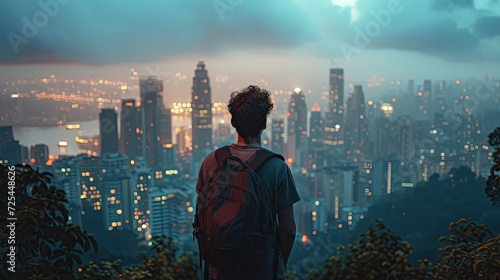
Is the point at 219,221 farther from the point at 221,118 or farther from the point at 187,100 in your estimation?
the point at 187,100

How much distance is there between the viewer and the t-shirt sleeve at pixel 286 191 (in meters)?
1.17

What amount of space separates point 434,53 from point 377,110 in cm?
131

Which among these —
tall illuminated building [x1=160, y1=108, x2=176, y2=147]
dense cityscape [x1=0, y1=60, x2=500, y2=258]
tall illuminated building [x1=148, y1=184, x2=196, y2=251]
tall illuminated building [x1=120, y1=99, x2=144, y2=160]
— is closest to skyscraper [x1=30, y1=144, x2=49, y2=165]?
dense cityscape [x1=0, y1=60, x2=500, y2=258]

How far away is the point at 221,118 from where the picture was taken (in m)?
6.73

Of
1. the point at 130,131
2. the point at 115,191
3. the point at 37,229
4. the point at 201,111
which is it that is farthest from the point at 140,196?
the point at 37,229

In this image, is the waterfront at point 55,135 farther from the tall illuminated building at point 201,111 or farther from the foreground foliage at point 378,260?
the foreground foliage at point 378,260

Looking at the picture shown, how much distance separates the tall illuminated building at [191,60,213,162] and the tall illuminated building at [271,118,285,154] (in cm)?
103

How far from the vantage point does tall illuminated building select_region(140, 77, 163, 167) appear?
21.2ft

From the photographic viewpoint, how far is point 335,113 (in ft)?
25.2

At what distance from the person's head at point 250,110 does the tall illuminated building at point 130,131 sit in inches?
194

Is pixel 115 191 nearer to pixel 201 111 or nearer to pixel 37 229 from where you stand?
pixel 201 111

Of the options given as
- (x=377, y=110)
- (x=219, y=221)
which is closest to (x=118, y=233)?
(x=377, y=110)
